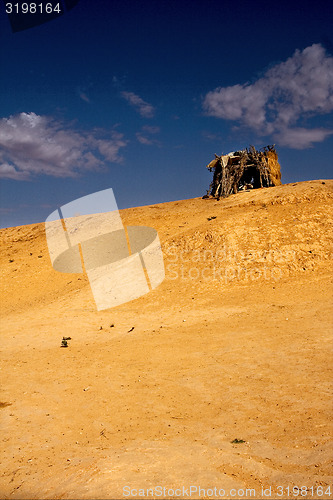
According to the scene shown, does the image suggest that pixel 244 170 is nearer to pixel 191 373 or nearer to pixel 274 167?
pixel 274 167

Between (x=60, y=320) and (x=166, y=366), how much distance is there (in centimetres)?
675

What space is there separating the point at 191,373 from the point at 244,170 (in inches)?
816

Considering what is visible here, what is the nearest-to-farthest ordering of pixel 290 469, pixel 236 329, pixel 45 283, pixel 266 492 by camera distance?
pixel 266 492 < pixel 290 469 < pixel 236 329 < pixel 45 283

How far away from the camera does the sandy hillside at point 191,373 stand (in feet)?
11.9

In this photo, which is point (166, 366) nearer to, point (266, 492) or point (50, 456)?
point (50, 456)

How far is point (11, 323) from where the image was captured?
13.4 metres

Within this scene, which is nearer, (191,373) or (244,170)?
(191,373)

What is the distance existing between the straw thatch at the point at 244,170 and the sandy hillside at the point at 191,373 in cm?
653

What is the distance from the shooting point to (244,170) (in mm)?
25062

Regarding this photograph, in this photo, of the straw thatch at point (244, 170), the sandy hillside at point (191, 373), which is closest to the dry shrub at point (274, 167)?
the straw thatch at point (244, 170)

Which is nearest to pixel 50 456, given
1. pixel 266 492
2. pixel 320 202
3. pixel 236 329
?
pixel 266 492

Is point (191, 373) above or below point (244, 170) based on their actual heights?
below

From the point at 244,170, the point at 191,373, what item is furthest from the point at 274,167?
the point at 191,373

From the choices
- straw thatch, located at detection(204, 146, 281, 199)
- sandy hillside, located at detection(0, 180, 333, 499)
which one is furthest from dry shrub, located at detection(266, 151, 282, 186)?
sandy hillside, located at detection(0, 180, 333, 499)
